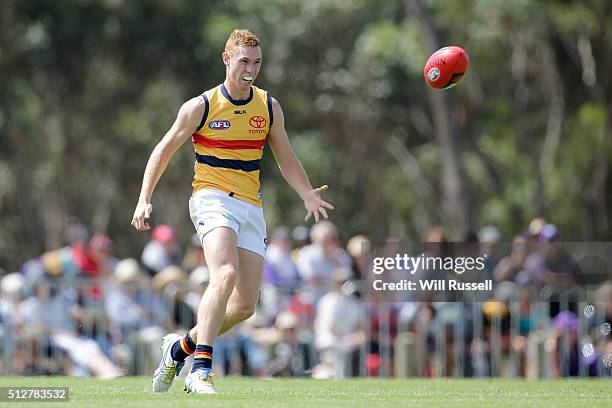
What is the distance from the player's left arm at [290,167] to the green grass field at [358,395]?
1.45 meters

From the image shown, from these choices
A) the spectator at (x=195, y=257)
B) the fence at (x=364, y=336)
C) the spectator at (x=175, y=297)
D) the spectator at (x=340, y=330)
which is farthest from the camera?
the spectator at (x=195, y=257)

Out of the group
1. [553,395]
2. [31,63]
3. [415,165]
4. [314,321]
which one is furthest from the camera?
[415,165]

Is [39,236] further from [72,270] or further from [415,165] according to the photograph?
[72,270]

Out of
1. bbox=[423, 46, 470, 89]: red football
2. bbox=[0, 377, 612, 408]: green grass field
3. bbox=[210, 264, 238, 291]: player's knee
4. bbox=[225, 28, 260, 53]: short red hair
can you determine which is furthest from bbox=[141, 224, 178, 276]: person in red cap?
bbox=[210, 264, 238, 291]: player's knee

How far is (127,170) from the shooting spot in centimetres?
4419

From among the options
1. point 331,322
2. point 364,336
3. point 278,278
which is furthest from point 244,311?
point 278,278

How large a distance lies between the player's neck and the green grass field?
7.33 ft

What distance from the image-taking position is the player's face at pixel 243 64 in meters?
10.2

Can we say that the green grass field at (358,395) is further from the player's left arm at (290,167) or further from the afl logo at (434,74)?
the afl logo at (434,74)

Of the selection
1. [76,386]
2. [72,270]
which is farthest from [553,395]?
[72,270]

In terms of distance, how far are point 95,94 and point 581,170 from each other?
46.6 ft

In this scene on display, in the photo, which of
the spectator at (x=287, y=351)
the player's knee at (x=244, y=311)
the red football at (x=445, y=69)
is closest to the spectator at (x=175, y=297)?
the spectator at (x=287, y=351)

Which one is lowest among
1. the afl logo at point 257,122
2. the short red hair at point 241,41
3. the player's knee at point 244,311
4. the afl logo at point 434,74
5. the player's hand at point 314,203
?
the player's knee at point 244,311

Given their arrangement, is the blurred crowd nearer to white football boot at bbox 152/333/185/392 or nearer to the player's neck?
white football boot at bbox 152/333/185/392
